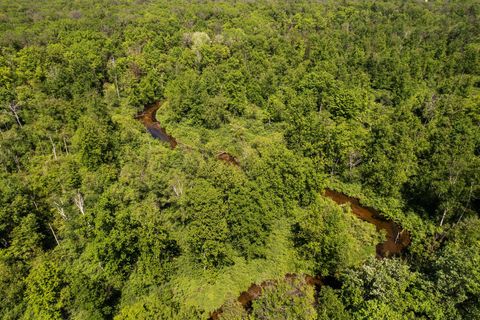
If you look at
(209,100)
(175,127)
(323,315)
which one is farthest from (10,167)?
(323,315)

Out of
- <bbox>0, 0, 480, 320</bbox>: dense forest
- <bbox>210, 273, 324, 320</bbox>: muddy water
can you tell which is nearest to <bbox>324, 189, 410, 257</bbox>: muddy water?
<bbox>0, 0, 480, 320</bbox>: dense forest

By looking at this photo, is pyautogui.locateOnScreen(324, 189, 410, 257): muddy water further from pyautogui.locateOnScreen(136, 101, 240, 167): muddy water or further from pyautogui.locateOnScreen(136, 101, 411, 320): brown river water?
pyautogui.locateOnScreen(136, 101, 240, 167): muddy water

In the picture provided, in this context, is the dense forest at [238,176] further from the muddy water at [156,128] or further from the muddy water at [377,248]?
the muddy water at [156,128]

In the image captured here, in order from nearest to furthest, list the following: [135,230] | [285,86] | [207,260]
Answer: [135,230] → [207,260] → [285,86]

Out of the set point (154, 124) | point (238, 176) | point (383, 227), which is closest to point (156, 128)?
point (154, 124)

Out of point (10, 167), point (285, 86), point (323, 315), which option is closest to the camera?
point (323, 315)

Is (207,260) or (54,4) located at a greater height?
(54,4)

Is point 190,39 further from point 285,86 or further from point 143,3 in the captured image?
point 143,3

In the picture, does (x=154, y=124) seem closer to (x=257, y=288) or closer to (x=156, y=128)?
(x=156, y=128)
